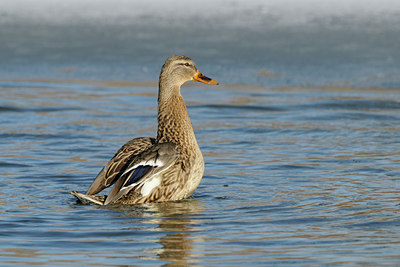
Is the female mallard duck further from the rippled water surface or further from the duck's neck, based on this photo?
the rippled water surface

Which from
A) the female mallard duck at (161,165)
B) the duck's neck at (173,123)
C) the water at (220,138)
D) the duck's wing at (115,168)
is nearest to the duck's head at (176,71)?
the female mallard duck at (161,165)

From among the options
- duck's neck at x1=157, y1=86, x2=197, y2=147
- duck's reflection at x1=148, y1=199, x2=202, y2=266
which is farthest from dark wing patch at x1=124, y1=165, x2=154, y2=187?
duck's neck at x1=157, y1=86, x2=197, y2=147

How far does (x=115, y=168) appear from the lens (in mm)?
6980

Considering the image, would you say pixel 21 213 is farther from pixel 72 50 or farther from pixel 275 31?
pixel 275 31

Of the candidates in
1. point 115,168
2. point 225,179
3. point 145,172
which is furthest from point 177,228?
point 225,179

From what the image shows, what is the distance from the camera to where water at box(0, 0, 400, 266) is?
17.9 ft

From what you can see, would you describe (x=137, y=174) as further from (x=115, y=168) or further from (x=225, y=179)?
(x=225, y=179)

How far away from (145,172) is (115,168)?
343mm

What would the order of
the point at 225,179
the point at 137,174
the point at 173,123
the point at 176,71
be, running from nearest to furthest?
the point at 137,174, the point at 173,123, the point at 176,71, the point at 225,179

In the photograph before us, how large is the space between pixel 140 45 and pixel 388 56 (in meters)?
4.95

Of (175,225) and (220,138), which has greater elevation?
(220,138)

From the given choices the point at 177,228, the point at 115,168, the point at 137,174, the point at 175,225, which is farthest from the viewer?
the point at 115,168

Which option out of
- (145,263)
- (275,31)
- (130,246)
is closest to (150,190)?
(130,246)

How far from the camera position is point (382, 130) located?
1020cm
